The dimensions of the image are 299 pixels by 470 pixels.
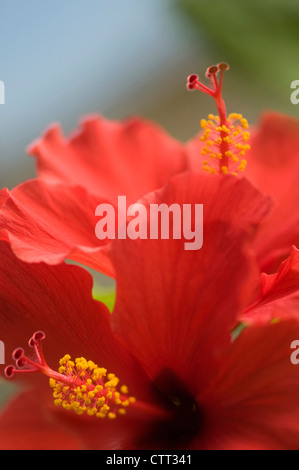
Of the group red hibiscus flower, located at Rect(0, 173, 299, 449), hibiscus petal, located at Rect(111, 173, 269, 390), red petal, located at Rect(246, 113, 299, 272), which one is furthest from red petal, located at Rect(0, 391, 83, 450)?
red petal, located at Rect(246, 113, 299, 272)

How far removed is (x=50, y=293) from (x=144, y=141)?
0.35 metres

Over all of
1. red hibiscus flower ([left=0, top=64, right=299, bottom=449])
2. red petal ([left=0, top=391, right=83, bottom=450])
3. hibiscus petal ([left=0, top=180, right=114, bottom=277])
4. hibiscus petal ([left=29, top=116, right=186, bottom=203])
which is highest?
hibiscus petal ([left=29, top=116, right=186, bottom=203])

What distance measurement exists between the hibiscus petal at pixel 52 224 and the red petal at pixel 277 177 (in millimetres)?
178

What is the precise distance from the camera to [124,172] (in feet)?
2.57

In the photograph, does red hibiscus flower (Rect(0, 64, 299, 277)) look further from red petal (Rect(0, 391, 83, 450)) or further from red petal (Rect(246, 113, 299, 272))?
red petal (Rect(0, 391, 83, 450))

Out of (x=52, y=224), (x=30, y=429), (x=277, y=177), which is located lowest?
(x=30, y=429)

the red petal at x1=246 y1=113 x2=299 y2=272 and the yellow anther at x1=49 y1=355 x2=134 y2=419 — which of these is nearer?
the yellow anther at x1=49 y1=355 x2=134 y2=419

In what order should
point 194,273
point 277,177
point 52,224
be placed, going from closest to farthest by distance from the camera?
1. point 194,273
2. point 52,224
3. point 277,177

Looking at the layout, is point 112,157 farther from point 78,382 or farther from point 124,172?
point 78,382

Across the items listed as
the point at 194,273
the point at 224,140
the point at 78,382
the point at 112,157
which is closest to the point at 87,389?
the point at 78,382

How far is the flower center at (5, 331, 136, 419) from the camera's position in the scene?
0.50 m

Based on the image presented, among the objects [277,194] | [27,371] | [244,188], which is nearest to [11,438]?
[27,371]

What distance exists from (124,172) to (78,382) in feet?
1.12

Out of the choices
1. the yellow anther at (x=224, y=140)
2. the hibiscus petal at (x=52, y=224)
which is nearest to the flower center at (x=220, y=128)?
the yellow anther at (x=224, y=140)
